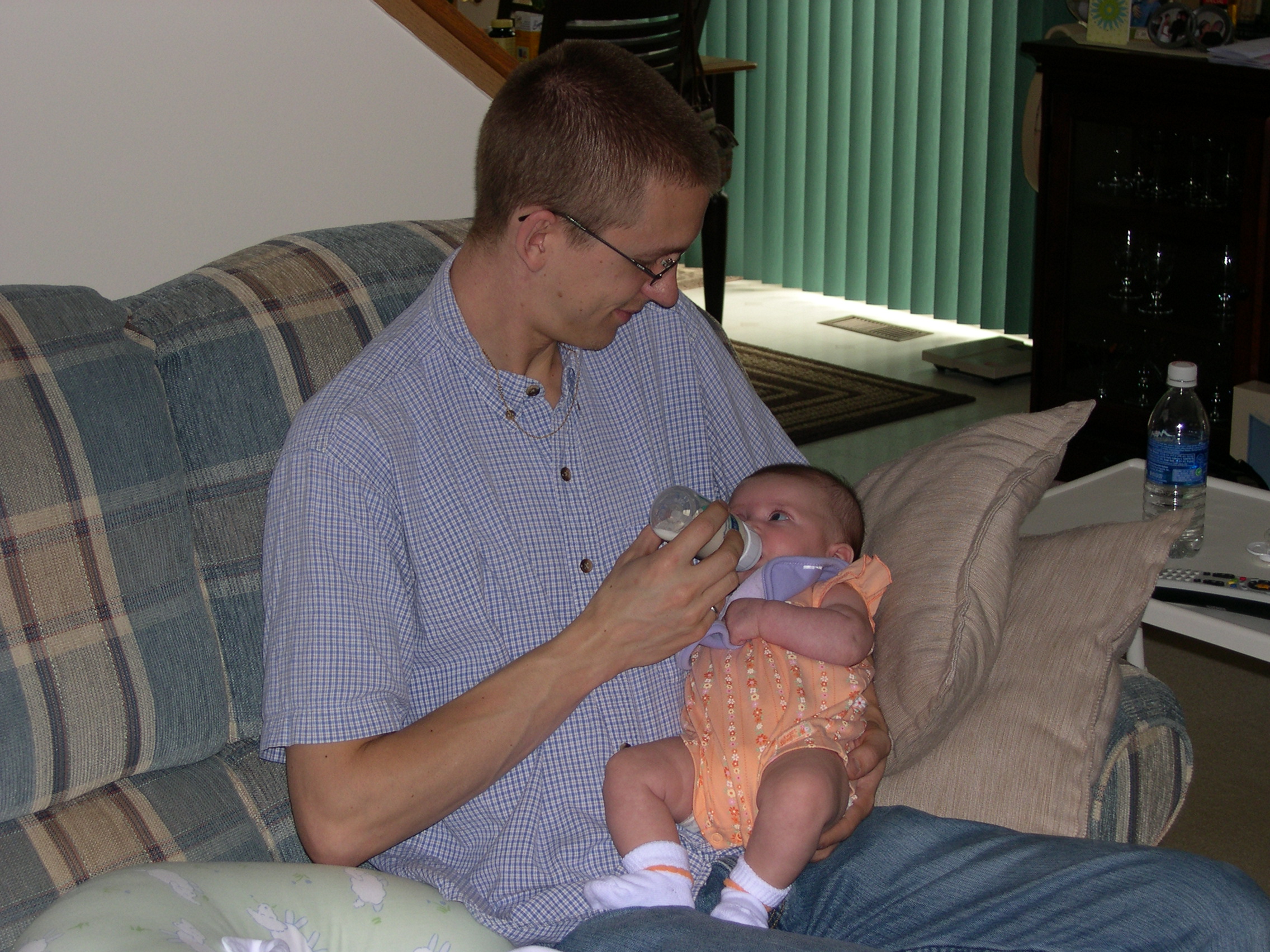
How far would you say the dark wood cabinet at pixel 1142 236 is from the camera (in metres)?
3.35

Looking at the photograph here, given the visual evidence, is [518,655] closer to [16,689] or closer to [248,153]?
[16,689]

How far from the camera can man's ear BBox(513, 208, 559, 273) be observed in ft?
4.38

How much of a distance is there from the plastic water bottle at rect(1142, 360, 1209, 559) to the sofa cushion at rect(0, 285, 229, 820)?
1.30m

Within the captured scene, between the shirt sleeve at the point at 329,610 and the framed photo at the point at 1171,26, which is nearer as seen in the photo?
the shirt sleeve at the point at 329,610

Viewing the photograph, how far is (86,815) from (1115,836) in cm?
112

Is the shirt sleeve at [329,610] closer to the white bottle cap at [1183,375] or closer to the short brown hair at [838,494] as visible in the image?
the short brown hair at [838,494]

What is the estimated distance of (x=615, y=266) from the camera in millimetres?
1362

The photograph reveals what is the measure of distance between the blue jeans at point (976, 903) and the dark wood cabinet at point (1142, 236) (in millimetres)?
2324

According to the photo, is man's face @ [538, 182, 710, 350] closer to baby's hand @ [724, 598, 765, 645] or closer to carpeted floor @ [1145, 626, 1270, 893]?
baby's hand @ [724, 598, 765, 645]

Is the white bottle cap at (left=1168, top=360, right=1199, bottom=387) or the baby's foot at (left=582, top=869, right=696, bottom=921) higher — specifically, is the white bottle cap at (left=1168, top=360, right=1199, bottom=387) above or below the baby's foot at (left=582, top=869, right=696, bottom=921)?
above

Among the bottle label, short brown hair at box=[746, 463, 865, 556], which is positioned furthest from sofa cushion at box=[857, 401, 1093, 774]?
the bottle label

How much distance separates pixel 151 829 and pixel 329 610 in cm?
36

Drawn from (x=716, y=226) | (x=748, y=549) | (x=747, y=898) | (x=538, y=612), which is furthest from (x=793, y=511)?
(x=716, y=226)

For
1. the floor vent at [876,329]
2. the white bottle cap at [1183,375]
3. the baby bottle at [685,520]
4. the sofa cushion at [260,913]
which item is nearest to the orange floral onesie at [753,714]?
the baby bottle at [685,520]
